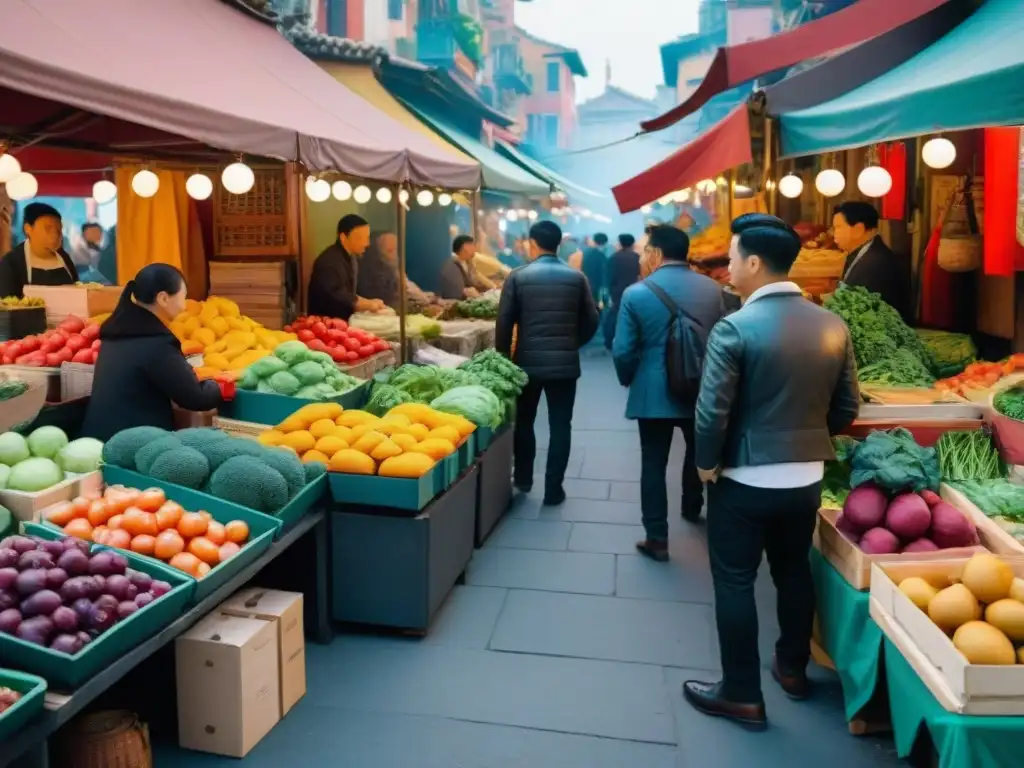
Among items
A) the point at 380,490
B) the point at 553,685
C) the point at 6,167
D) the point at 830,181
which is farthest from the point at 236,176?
the point at 830,181

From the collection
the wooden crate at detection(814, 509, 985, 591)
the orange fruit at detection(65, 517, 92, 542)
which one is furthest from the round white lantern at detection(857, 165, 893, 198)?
the orange fruit at detection(65, 517, 92, 542)

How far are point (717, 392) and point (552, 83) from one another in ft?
164

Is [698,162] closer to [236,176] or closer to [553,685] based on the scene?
[236,176]

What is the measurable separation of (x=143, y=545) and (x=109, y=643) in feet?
2.21

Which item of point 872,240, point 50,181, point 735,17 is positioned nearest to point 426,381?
point 872,240

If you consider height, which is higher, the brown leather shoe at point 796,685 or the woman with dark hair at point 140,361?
the woman with dark hair at point 140,361

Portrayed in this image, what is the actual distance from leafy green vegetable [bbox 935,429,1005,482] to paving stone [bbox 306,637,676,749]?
70.0 inches

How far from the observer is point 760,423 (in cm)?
358

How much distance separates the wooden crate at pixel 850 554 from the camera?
3.71 meters

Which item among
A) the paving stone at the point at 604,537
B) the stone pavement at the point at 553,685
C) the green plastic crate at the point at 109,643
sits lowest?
the stone pavement at the point at 553,685

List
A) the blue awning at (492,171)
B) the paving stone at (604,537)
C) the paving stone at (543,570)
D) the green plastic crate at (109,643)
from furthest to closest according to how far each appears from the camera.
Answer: the blue awning at (492,171) → the paving stone at (604,537) → the paving stone at (543,570) → the green plastic crate at (109,643)

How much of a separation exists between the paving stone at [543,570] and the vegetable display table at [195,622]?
1.16m

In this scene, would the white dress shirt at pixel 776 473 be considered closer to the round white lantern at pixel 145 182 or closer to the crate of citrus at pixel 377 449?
the crate of citrus at pixel 377 449

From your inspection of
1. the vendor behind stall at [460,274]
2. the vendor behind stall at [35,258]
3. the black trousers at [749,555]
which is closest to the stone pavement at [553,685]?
the black trousers at [749,555]
